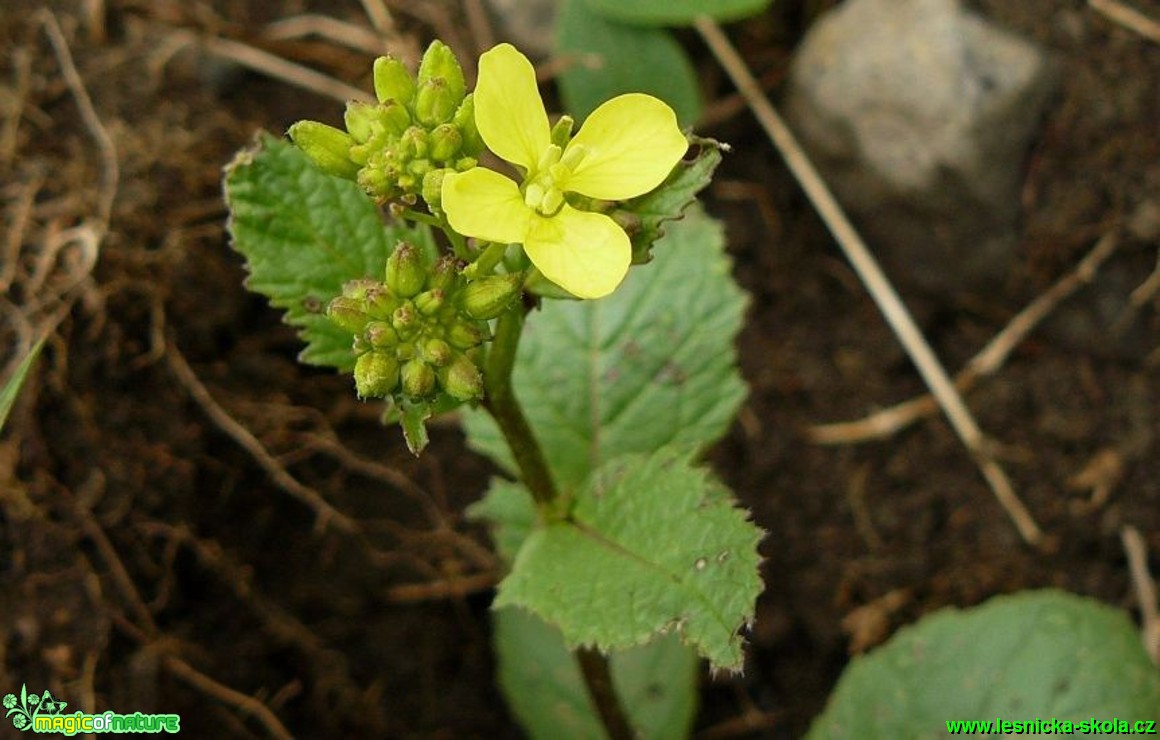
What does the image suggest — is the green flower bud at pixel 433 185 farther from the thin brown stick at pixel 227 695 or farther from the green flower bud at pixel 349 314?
the thin brown stick at pixel 227 695

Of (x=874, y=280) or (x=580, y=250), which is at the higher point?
(x=580, y=250)

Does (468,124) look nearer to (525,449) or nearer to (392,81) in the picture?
(392,81)

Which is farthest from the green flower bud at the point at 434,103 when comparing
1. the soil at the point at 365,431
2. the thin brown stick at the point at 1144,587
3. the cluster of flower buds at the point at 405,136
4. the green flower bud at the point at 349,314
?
the thin brown stick at the point at 1144,587

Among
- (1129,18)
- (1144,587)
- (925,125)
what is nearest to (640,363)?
(925,125)

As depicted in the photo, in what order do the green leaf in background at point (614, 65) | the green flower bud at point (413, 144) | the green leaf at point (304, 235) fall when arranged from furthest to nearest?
the green leaf in background at point (614, 65)
the green leaf at point (304, 235)
the green flower bud at point (413, 144)

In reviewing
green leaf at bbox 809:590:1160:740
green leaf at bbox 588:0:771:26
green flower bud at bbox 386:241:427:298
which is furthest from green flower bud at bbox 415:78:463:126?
green leaf at bbox 809:590:1160:740

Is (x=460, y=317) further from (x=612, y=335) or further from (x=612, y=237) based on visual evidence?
(x=612, y=335)
